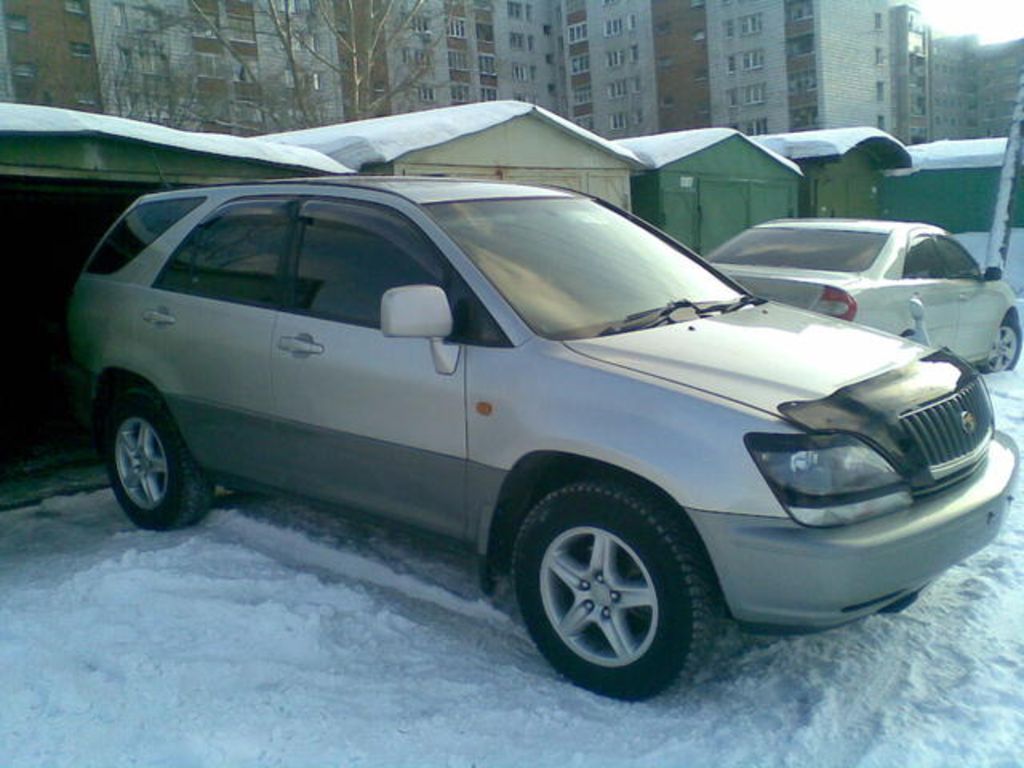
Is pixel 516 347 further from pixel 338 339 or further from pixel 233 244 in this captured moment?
pixel 233 244

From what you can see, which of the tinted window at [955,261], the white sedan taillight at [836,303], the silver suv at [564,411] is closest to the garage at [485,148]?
the tinted window at [955,261]

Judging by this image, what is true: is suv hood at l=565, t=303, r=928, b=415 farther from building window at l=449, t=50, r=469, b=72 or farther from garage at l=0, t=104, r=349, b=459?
building window at l=449, t=50, r=469, b=72

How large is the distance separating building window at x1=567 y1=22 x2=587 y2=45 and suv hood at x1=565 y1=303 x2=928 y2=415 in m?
71.3

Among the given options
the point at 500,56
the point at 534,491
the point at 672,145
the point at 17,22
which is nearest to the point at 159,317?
the point at 534,491

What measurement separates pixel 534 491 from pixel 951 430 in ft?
4.97

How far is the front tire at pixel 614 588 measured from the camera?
9.69 feet

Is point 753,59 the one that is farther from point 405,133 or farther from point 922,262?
point 922,262

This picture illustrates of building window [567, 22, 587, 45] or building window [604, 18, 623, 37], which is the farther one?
building window [567, 22, 587, 45]

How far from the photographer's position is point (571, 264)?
3898 millimetres

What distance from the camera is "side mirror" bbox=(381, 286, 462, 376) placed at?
332 centimetres

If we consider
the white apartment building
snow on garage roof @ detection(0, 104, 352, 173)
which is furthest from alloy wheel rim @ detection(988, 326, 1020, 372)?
the white apartment building

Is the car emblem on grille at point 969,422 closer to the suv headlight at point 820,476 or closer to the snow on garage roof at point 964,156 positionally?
the suv headlight at point 820,476

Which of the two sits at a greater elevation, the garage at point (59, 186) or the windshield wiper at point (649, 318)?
the garage at point (59, 186)

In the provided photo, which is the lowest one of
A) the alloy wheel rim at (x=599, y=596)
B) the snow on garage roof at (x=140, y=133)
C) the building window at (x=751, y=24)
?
the alloy wheel rim at (x=599, y=596)
